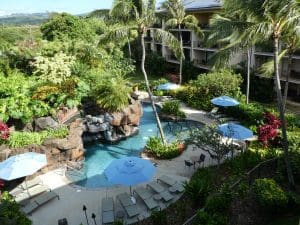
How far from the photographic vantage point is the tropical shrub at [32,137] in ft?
64.3

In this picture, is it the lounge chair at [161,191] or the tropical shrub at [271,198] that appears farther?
the lounge chair at [161,191]

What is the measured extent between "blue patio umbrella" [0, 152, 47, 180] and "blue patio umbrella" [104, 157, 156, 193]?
3.92 metres

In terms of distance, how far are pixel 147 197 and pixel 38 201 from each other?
545cm

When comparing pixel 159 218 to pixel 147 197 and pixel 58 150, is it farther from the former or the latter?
pixel 58 150

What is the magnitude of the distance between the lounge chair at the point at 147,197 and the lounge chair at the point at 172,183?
1.11m

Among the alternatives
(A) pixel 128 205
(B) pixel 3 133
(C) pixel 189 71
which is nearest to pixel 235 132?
(A) pixel 128 205

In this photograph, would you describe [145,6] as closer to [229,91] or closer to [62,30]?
[229,91]

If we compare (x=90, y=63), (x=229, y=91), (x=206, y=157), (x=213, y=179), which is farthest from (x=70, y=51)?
(x=213, y=179)

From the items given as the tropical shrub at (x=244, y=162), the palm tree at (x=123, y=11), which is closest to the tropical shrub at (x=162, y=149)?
the tropical shrub at (x=244, y=162)

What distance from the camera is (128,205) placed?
14609mm

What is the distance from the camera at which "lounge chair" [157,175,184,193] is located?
1579 centimetres

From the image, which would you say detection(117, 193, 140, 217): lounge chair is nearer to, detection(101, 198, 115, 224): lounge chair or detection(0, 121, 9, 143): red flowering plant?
detection(101, 198, 115, 224): lounge chair

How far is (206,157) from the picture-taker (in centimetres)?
2009

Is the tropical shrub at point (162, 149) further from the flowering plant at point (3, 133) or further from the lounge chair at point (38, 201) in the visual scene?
the flowering plant at point (3, 133)
